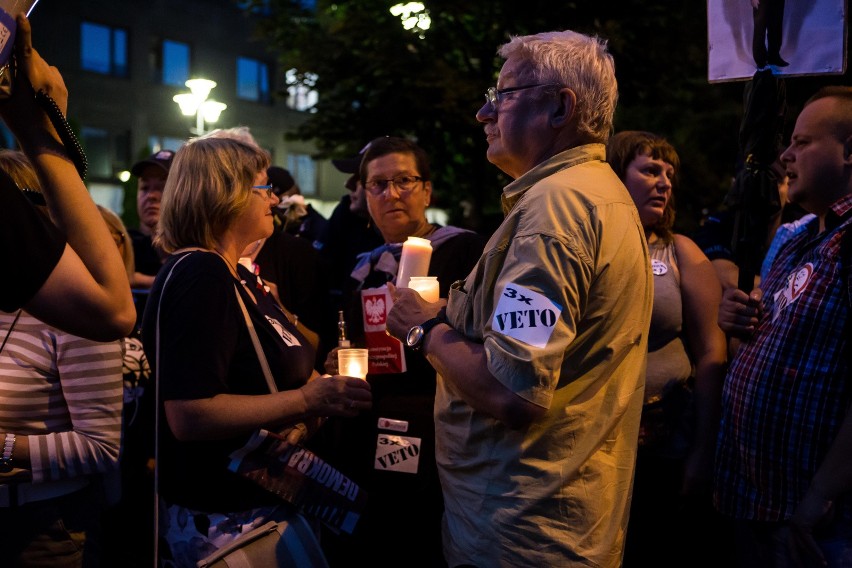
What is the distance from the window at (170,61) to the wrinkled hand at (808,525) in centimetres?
3130

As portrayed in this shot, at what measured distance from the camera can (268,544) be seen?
2729mm

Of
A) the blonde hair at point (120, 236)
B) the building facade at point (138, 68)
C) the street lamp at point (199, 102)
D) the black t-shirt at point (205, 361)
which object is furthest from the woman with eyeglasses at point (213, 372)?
the building facade at point (138, 68)

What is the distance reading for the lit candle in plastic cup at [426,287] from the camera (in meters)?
2.92

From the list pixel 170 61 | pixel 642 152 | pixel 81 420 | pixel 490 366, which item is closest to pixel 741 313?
pixel 642 152

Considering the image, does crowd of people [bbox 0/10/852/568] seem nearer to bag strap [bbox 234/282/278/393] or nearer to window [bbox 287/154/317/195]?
bag strap [bbox 234/282/278/393]

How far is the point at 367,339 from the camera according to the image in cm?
414

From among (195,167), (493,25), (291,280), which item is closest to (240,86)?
(493,25)

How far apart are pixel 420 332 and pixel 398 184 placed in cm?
225

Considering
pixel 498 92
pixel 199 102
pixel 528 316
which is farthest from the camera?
pixel 199 102

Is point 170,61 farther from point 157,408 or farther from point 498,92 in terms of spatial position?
point 498,92

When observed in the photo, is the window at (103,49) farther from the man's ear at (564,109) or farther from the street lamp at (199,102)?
the man's ear at (564,109)

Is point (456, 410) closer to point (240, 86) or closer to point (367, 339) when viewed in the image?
point (367, 339)

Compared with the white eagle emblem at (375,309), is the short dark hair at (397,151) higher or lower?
higher

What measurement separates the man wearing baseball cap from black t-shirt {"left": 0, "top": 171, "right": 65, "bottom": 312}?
15.3ft
